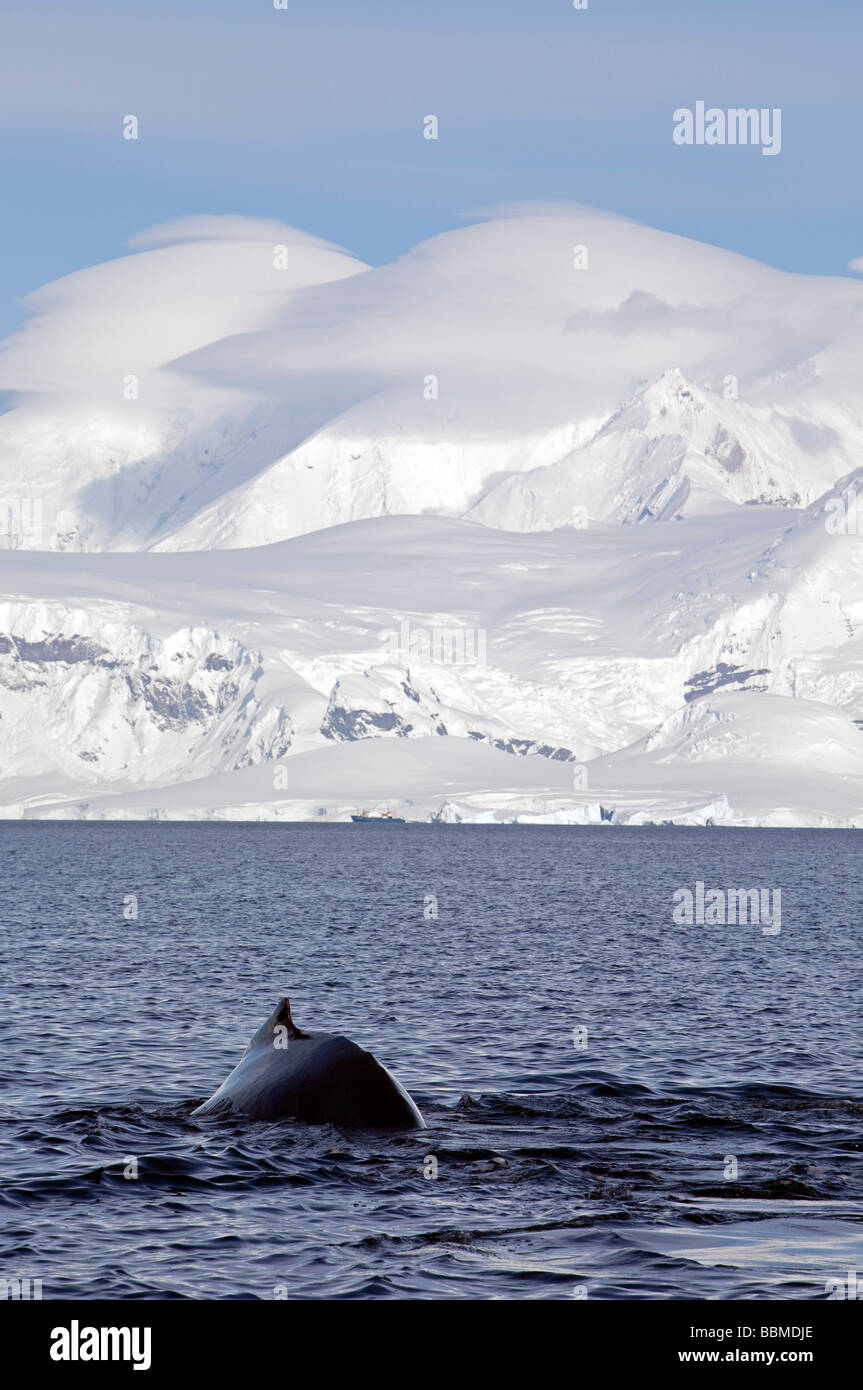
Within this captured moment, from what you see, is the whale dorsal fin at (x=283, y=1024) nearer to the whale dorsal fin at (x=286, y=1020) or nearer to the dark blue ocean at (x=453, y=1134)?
the whale dorsal fin at (x=286, y=1020)

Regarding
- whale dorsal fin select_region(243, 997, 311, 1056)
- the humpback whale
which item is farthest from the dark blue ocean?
→ whale dorsal fin select_region(243, 997, 311, 1056)

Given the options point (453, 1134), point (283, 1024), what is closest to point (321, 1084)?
point (283, 1024)

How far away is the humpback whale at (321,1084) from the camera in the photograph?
31.4 m

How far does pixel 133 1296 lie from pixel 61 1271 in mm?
1619

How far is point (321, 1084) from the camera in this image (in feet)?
104

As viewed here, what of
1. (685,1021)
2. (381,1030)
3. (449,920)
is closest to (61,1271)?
(381,1030)

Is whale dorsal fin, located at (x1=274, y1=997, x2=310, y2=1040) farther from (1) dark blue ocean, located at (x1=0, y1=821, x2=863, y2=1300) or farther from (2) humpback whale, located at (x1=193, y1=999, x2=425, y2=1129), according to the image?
(1) dark blue ocean, located at (x1=0, y1=821, x2=863, y2=1300)

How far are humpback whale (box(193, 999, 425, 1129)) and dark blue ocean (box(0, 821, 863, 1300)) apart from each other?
1.91 feet

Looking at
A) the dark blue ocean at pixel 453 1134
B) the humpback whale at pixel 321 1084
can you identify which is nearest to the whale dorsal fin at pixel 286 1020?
the humpback whale at pixel 321 1084

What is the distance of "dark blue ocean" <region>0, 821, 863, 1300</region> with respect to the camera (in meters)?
23.9

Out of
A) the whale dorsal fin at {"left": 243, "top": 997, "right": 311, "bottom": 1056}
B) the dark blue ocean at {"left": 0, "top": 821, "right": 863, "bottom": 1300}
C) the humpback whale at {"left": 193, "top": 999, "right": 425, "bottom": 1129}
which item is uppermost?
the whale dorsal fin at {"left": 243, "top": 997, "right": 311, "bottom": 1056}
